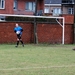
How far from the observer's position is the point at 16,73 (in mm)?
13703

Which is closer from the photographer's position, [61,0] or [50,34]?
[50,34]

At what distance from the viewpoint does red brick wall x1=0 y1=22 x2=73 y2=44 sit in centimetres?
3578

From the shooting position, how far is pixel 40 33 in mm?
37125

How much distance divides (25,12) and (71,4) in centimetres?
2058

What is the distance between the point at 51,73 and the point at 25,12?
52.6 meters

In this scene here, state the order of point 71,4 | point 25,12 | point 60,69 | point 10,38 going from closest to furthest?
1. point 60,69
2. point 10,38
3. point 25,12
4. point 71,4

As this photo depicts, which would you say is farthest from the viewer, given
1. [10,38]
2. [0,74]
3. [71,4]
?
[71,4]

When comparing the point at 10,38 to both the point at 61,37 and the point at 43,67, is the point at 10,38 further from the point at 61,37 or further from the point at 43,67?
the point at 43,67

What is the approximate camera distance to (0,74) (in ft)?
44.1

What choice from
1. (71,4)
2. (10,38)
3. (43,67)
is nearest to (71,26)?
(10,38)

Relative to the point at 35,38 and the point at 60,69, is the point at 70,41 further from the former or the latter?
the point at 60,69

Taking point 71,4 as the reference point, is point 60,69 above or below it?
below

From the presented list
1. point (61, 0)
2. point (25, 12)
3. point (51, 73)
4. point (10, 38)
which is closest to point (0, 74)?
point (51, 73)

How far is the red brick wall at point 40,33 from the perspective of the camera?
35781mm
